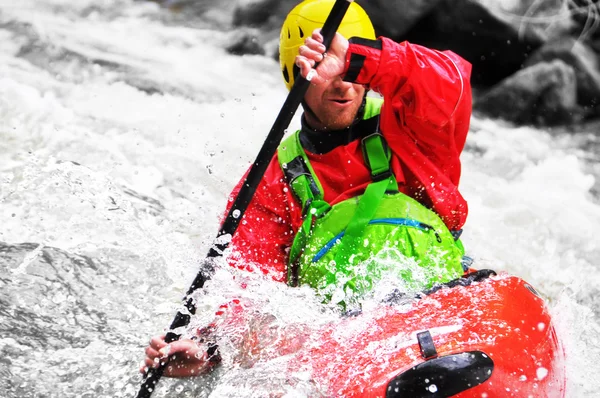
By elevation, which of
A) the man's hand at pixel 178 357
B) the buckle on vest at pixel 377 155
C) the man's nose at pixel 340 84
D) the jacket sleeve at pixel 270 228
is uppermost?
the man's nose at pixel 340 84

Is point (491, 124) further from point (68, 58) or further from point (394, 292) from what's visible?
point (394, 292)

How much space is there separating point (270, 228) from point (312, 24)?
2.61 feet

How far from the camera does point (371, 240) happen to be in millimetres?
2766

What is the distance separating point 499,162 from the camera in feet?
21.2

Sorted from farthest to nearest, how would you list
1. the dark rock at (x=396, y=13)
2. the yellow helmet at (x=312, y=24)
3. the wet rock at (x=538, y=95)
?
1. the dark rock at (x=396, y=13)
2. the wet rock at (x=538, y=95)
3. the yellow helmet at (x=312, y=24)

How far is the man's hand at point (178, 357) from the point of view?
2.78 meters

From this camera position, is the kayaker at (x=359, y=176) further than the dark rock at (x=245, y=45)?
No

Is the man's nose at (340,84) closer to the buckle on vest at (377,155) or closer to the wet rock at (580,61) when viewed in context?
the buckle on vest at (377,155)

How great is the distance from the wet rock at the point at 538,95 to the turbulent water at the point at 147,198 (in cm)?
22

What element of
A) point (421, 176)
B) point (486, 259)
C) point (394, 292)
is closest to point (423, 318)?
point (394, 292)

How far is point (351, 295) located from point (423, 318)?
1.42 ft

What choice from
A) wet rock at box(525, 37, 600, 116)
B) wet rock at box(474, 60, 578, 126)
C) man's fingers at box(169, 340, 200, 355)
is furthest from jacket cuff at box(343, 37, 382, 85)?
wet rock at box(525, 37, 600, 116)

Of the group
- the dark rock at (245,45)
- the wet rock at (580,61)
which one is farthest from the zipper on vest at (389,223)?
the dark rock at (245,45)

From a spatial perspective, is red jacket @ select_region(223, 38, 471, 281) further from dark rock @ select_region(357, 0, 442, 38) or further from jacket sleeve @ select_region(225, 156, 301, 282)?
dark rock @ select_region(357, 0, 442, 38)
